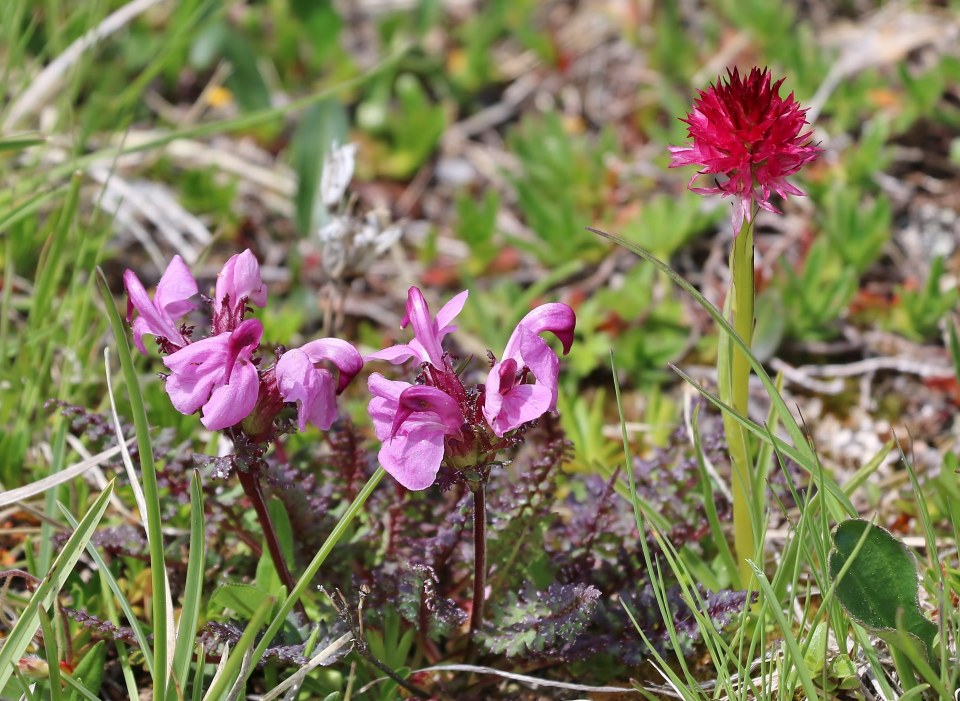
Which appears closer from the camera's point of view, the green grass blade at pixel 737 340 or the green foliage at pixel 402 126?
the green grass blade at pixel 737 340

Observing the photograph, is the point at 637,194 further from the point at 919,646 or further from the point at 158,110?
the point at 919,646

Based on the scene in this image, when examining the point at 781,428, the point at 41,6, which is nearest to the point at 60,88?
the point at 41,6

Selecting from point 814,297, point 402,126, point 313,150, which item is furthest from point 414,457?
point 402,126

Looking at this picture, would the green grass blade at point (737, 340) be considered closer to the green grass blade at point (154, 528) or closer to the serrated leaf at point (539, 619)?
the serrated leaf at point (539, 619)

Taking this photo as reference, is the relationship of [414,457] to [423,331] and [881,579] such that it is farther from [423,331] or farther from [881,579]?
[881,579]

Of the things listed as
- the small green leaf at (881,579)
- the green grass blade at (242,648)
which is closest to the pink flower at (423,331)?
the green grass blade at (242,648)

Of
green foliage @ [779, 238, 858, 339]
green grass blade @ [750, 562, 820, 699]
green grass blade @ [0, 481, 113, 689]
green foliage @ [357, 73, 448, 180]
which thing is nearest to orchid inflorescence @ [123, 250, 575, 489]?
green grass blade @ [0, 481, 113, 689]
